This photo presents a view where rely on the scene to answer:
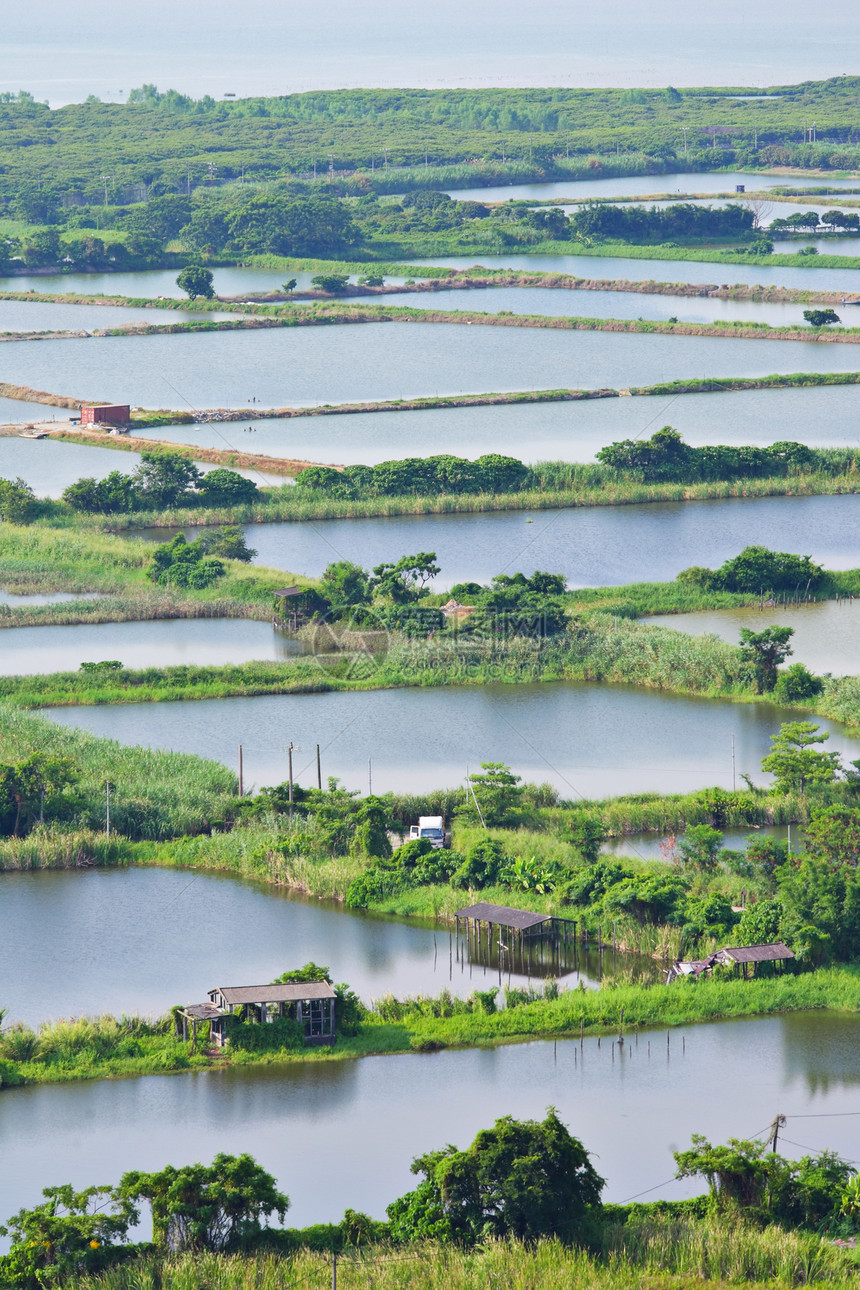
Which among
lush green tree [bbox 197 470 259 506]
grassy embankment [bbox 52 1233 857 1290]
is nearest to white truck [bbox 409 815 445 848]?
grassy embankment [bbox 52 1233 857 1290]

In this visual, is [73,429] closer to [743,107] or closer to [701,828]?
[701,828]

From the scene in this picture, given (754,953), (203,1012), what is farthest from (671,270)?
(203,1012)

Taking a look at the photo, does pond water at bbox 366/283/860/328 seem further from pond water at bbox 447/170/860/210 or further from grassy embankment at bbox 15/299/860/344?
pond water at bbox 447/170/860/210

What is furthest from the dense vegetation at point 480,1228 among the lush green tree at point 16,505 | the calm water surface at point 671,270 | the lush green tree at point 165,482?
the calm water surface at point 671,270

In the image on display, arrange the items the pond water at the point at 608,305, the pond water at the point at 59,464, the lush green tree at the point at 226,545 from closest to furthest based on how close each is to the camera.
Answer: the lush green tree at the point at 226,545
the pond water at the point at 59,464
the pond water at the point at 608,305

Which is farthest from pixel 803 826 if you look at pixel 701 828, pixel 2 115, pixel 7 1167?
pixel 2 115

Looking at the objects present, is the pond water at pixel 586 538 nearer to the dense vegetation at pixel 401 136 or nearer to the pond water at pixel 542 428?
the pond water at pixel 542 428
